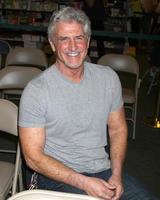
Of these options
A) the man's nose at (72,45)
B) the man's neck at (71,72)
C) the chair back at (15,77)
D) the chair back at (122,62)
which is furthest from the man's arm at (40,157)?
the chair back at (122,62)

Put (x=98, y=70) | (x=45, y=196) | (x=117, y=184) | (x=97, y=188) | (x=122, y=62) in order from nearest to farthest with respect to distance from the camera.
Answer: (x=45, y=196) < (x=97, y=188) < (x=117, y=184) < (x=98, y=70) < (x=122, y=62)

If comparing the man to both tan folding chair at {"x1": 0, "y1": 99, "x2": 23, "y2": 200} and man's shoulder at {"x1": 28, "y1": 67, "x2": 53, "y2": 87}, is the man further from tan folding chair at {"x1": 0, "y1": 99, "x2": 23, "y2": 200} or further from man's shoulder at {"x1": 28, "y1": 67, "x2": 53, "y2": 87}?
tan folding chair at {"x1": 0, "y1": 99, "x2": 23, "y2": 200}

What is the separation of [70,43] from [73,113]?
0.35 metres

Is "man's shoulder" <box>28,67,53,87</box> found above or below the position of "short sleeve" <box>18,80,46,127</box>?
above

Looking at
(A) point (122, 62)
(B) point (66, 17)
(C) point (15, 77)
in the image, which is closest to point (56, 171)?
(B) point (66, 17)

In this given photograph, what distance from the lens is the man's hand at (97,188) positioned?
171cm

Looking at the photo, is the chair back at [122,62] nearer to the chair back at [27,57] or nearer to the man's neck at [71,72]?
the chair back at [27,57]

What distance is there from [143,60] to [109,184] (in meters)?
6.57

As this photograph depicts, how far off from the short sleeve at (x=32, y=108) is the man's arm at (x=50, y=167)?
3cm

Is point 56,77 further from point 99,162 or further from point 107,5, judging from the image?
point 107,5

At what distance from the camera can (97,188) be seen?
1.71 meters

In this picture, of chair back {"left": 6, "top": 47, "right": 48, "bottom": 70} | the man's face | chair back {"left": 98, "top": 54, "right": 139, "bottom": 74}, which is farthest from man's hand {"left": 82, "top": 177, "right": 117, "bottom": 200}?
chair back {"left": 6, "top": 47, "right": 48, "bottom": 70}

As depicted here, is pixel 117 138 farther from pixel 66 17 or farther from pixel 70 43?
pixel 66 17

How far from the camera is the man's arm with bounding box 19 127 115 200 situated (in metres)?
1.72
